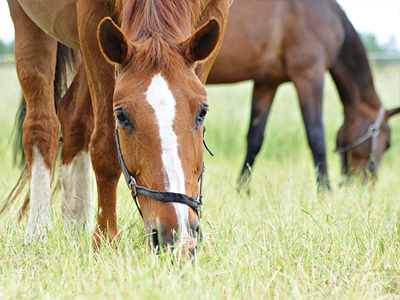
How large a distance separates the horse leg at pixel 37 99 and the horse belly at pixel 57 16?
0.75ft

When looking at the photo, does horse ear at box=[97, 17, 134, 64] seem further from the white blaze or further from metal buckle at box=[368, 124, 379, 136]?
metal buckle at box=[368, 124, 379, 136]

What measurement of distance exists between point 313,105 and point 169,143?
9.42ft

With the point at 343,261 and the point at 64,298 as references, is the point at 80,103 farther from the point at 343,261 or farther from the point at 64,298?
the point at 343,261

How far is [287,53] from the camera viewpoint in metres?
4.01

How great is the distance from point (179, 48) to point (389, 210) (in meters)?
1.63

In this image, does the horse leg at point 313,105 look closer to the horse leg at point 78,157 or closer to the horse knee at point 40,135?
the horse leg at point 78,157

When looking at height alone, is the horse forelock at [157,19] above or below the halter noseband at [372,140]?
above

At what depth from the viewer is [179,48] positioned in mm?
1594

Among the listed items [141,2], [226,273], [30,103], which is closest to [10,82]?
[30,103]

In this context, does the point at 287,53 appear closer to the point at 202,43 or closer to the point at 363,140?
the point at 363,140

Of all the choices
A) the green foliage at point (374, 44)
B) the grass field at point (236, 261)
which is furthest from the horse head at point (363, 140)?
the green foliage at point (374, 44)

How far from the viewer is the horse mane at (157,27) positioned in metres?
1.52

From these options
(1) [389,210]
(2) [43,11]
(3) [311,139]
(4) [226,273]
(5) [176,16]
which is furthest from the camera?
(3) [311,139]

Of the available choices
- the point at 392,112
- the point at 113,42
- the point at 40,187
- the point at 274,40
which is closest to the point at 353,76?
the point at 392,112
